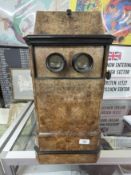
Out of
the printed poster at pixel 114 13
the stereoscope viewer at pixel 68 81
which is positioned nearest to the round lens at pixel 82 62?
the stereoscope viewer at pixel 68 81

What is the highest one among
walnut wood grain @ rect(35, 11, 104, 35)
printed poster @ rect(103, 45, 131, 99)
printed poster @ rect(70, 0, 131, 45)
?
printed poster @ rect(70, 0, 131, 45)

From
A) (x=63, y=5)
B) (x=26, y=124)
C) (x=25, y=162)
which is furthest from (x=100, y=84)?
(x=63, y=5)

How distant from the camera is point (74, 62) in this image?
481 mm

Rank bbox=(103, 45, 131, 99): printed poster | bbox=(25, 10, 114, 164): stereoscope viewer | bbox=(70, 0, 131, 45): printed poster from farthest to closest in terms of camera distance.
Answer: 1. bbox=(103, 45, 131, 99): printed poster
2. bbox=(70, 0, 131, 45): printed poster
3. bbox=(25, 10, 114, 164): stereoscope viewer

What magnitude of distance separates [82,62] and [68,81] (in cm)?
7

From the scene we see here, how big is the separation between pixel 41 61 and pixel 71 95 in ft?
0.43

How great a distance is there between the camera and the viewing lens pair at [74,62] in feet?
1.58

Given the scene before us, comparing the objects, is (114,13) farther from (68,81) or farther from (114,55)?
(68,81)

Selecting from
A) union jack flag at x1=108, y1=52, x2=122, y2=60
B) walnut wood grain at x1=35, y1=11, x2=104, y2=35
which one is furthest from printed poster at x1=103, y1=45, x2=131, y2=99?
walnut wood grain at x1=35, y1=11, x2=104, y2=35

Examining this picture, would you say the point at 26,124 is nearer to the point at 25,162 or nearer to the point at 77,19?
the point at 25,162

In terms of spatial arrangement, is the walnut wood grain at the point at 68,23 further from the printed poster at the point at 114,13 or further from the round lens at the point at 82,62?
the printed poster at the point at 114,13

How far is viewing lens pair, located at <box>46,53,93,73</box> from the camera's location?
48cm

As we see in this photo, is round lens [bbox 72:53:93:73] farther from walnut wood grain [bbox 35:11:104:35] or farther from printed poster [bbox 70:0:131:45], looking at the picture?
printed poster [bbox 70:0:131:45]

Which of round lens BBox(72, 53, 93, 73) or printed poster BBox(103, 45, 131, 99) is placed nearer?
round lens BBox(72, 53, 93, 73)
